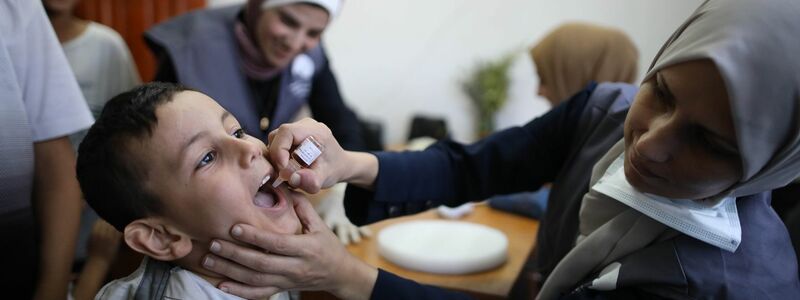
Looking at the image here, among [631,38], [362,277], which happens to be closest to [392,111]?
[631,38]

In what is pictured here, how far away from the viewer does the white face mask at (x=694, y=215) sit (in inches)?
29.3

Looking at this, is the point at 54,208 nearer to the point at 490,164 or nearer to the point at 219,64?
the point at 219,64

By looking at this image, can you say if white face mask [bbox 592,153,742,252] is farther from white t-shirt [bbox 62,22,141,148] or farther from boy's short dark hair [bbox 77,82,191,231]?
white t-shirt [bbox 62,22,141,148]

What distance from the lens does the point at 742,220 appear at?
2.62 ft

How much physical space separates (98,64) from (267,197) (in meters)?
1.00

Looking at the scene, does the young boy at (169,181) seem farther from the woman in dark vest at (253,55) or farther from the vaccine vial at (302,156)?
the woman in dark vest at (253,55)

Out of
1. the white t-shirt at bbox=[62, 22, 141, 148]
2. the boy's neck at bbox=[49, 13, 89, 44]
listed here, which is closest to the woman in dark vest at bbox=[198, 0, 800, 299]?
the white t-shirt at bbox=[62, 22, 141, 148]

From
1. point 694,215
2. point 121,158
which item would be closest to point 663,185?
point 694,215

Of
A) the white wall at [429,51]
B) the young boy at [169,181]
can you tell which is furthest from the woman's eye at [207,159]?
the white wall at [429,51]

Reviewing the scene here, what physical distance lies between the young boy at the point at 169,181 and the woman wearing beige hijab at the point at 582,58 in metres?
1.38

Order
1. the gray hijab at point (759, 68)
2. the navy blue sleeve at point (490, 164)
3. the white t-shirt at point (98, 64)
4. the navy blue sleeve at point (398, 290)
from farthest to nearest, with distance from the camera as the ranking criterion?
the white t-shirt at point (98, 64) → the navy blue sleeve at point (490, 164) → the navy blue sleeve at point (398, 290) → the gray hijab at point (759, 68)

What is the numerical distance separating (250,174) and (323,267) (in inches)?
6.9

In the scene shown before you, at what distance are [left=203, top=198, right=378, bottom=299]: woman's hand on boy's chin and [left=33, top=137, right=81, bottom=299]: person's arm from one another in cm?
41

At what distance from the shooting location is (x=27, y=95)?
2.81 feet
